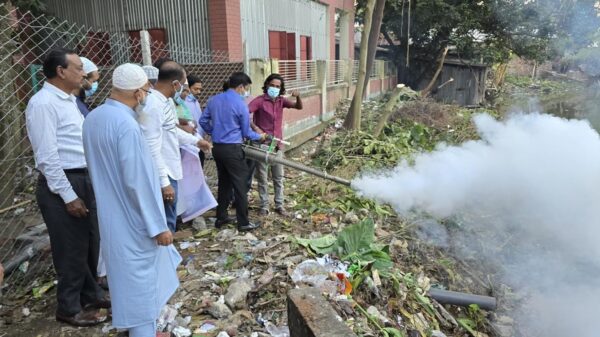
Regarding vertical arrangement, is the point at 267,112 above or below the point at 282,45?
below

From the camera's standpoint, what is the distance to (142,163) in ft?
8.13

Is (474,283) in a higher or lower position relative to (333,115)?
lower

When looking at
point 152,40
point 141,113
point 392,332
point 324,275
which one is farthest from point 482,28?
point 141,113

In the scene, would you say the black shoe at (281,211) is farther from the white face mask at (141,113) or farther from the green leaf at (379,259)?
the white face mask at (141,113)

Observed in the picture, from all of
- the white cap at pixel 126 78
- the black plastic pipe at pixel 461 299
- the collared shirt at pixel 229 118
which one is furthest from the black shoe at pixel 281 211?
the white cap at pixel 126 78

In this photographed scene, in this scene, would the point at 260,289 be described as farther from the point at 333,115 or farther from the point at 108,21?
the point at 333,115

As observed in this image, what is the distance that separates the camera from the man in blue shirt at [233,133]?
470 cm

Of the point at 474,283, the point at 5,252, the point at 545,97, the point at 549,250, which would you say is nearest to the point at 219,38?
the point at 5,252

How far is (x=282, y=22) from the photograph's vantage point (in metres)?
11.5

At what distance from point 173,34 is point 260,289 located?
655cm

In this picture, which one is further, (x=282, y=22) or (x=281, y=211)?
(x=282, y=22)

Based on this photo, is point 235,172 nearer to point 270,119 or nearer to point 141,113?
point 270,119

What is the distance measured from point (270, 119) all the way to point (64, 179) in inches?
118

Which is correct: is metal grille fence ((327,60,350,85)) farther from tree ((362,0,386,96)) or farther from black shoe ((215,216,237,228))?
black shoe ((215,216,237,228))
